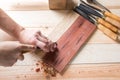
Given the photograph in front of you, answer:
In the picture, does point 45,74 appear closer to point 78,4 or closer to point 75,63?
point 75,63

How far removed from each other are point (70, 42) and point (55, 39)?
0.07m

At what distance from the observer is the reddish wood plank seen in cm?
107

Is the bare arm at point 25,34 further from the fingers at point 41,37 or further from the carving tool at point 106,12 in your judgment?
the carving tool at point 106,12

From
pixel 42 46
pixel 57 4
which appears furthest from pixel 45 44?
pixel 57 4

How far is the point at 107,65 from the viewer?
107cm

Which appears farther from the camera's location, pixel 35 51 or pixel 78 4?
pixel 78 4

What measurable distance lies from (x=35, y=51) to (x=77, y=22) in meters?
0.24

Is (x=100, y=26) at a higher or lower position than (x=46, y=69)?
higher

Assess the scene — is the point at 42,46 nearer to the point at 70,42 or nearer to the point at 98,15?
the point at 70,42

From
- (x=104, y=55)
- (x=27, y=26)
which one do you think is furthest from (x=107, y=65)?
(x=27, y=26)

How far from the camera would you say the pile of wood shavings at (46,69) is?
104 cm

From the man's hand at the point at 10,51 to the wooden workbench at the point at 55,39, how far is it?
0.11 m

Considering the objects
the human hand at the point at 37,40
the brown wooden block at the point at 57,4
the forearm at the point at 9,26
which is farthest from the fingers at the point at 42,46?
the brown wooden block at the point at 57,4

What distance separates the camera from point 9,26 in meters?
1.10
